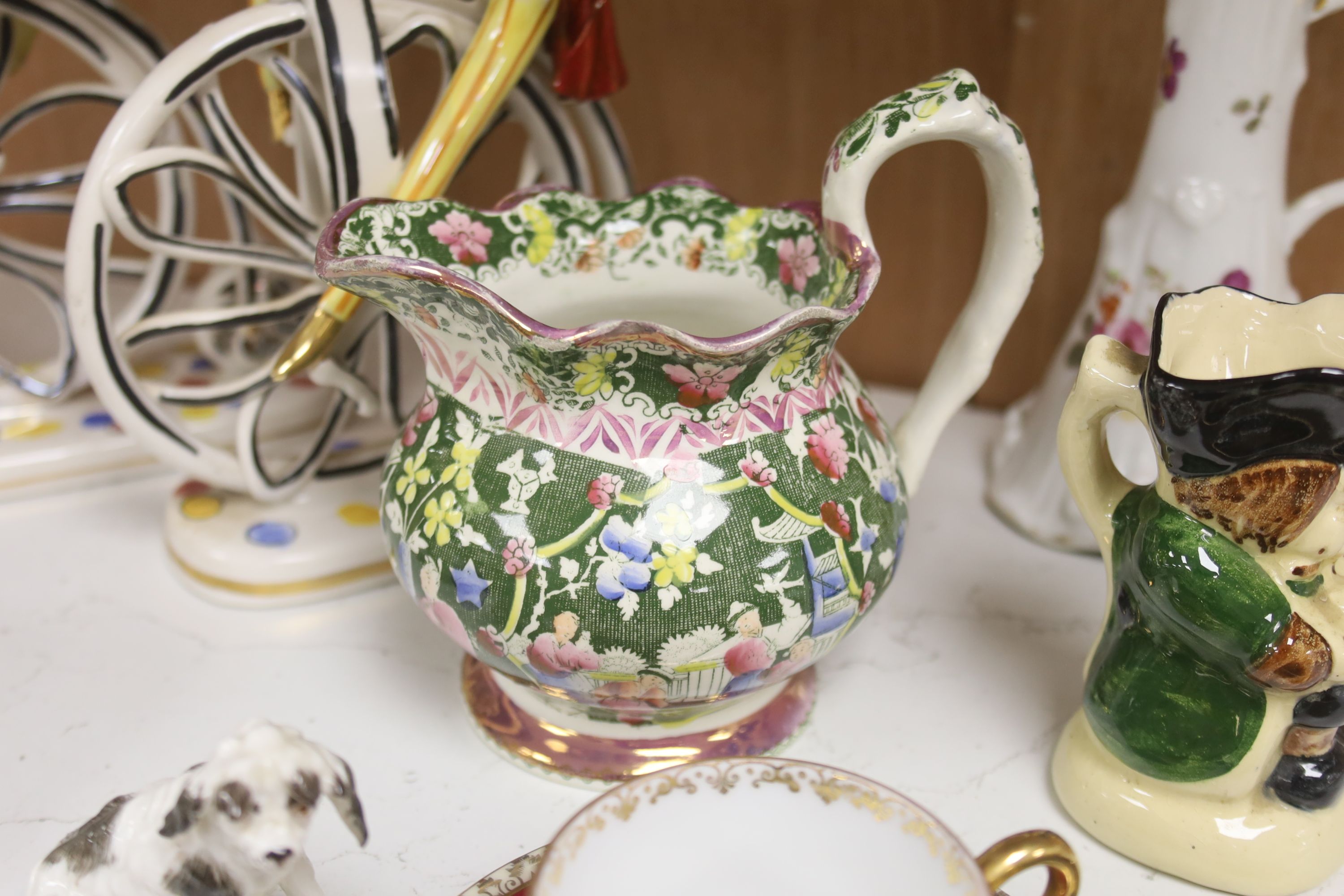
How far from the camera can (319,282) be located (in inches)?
28.9

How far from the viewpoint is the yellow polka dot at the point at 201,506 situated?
80 cm

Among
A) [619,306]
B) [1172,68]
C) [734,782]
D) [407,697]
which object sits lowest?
[407,697]

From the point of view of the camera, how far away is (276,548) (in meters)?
0.77

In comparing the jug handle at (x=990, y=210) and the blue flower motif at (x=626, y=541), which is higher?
the jug handle at (x=990, y=210)

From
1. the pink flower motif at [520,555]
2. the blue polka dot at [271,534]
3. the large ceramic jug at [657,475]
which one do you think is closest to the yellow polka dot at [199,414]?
the blue polka dot at [271,534]

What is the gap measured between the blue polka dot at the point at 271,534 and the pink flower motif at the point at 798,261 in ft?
1.25

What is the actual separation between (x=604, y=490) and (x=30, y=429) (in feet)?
2.06

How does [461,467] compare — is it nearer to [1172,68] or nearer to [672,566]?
[672,566]

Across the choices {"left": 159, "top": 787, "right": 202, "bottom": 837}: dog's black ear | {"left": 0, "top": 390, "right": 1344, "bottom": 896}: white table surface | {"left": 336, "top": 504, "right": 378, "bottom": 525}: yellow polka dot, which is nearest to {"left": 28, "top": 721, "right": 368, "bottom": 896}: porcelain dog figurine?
{"left": 159, "top": 787, "right": 202, "bottom": 837}: dog's black ear

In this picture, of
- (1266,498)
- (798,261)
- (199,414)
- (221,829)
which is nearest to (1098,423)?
(1266,498)

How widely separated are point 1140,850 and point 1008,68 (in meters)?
0.59

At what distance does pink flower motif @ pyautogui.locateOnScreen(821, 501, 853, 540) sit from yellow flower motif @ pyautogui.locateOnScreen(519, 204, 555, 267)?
25 centimetres

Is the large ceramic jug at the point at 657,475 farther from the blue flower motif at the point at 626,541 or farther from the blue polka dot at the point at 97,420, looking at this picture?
the blue polka dot at the point at 97,420

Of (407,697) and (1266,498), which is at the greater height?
(1266,498)
